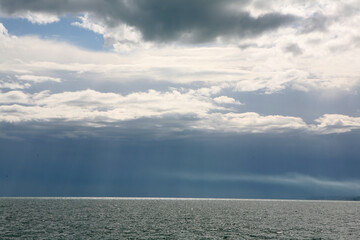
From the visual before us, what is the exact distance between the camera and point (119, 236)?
80125 mm

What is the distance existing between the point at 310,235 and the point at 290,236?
249 inches

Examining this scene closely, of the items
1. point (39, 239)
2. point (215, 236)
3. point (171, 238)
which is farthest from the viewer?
point (215, 236)

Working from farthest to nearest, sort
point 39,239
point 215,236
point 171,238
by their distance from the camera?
point 215,236
point 171,238
point 39,239

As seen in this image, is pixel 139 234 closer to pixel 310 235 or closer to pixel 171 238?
pixel 171 238

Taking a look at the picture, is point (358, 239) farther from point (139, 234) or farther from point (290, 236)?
point (139, 234)

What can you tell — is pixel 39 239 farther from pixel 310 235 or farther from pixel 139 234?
pixel 310 235

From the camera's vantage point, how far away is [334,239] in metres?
82.9

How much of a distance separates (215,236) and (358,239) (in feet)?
103

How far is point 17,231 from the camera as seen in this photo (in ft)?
281

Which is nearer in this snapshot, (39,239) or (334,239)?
(39,239)

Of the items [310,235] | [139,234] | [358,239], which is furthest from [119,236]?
[358,239]

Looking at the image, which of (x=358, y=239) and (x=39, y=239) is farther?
(x=358, y=239)

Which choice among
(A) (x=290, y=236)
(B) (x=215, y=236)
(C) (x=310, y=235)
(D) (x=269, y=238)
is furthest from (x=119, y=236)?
(C) (x=310, y=235)

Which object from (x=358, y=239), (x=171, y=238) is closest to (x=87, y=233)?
(x=171, y=238)
